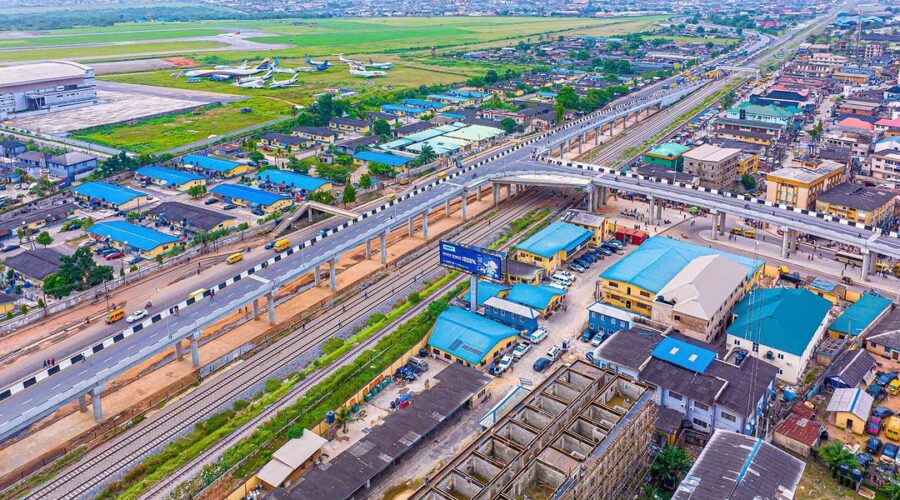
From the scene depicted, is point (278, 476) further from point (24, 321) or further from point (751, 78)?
point (751, 78)

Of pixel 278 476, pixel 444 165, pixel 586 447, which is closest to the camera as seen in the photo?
pixel 586 447

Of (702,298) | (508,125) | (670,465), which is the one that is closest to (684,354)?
(702,298)

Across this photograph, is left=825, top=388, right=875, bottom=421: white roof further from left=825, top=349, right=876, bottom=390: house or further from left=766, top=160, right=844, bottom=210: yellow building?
left=766, top=160, right=844, bottom=210: yellow building

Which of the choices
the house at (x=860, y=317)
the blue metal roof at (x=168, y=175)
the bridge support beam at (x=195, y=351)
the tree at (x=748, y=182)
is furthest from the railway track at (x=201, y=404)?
the tree at (x=748, y=182)

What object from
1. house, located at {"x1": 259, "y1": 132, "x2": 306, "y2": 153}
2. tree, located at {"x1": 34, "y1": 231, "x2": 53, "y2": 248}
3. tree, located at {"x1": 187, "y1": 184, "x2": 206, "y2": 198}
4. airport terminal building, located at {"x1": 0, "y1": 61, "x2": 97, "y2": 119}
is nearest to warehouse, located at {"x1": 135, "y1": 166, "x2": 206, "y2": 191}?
tree, located at {"x1": 187, "y1": 184, "x2": 206, "y2": 198}

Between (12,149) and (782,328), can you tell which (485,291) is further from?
(12,149)

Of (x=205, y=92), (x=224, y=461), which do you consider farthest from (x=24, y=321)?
(x=205, y=92)
